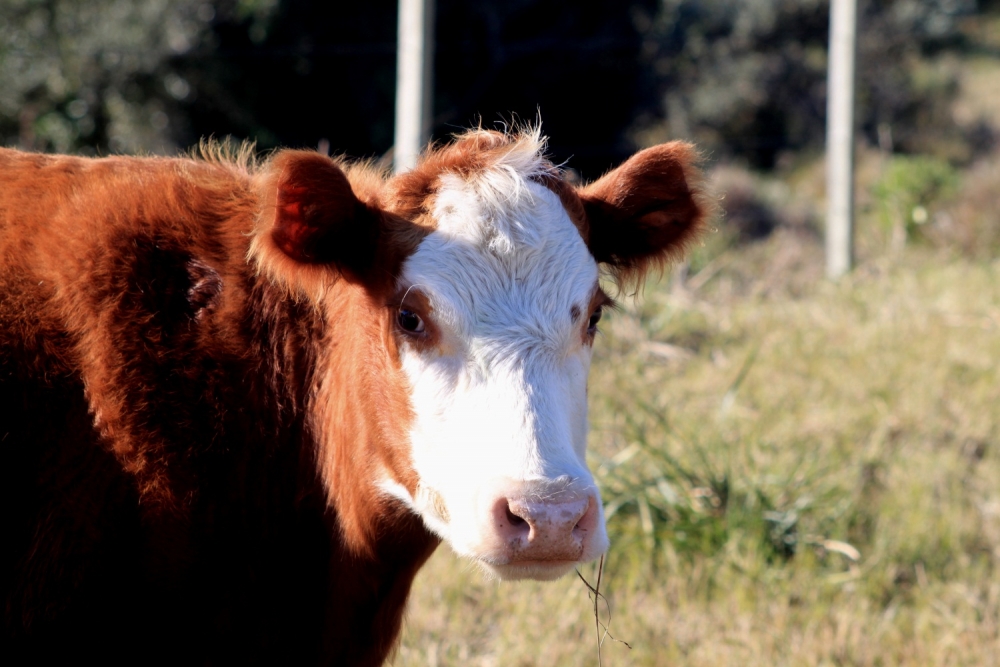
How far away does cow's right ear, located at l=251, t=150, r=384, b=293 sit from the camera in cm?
273

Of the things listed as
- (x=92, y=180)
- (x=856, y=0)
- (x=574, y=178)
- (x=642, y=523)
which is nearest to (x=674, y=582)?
(x=642, y=523)

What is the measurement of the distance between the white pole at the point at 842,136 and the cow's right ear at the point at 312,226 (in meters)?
7.51

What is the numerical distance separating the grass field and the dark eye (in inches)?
69.1

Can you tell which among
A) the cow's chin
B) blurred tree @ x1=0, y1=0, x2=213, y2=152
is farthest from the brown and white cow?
blurred tree @ x1=0, y1=0, x2=213, y2=152

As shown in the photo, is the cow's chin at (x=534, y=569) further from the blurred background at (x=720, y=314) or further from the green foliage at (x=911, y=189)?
the green foliage at (x=911, y=189)

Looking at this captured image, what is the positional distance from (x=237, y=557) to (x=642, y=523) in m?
2.43

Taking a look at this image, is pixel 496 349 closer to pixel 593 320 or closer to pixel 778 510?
pixel 593 320

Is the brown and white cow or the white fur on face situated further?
the brown and white cow

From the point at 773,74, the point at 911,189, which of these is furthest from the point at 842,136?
the point at 773,74

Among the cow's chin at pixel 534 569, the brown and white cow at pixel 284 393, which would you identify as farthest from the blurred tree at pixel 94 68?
the cow's chin at pixel 534 569

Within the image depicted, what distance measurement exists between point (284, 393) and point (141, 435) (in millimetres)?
446

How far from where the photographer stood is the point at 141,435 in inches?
108

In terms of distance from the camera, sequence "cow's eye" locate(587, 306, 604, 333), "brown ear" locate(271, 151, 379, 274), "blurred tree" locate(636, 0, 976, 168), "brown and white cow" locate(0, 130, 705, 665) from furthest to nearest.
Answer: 1. "blurred tree" locate(636, 0, 976, 168)
2. "cow's eye" locate(587, 306, 604, 333)
3. "brown ear" locate(271, 151, 379, 274)
4. "brown and white cow" locate(0, 130, 705, 665)

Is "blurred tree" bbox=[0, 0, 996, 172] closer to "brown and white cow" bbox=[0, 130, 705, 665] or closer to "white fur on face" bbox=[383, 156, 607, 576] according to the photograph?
"white fur on face" bbox=[383, 156, 607, 576]
